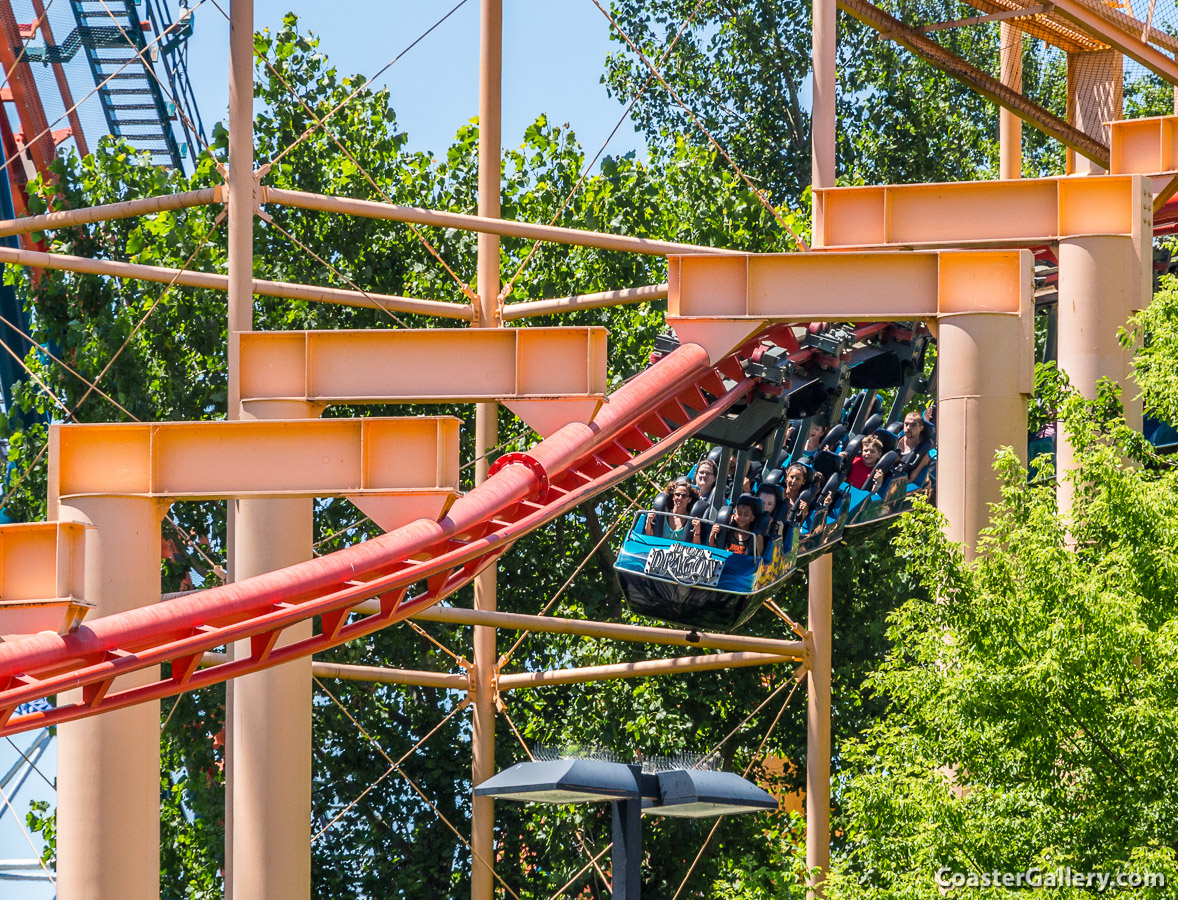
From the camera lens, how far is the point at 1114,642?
1049cm

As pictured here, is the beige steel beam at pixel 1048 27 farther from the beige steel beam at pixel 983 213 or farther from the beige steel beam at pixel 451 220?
the beige steel beam at pixel 983 213

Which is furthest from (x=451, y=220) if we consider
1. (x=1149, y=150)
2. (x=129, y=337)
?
(x=1149, y=150)

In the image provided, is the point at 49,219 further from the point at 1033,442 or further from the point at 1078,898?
the point at 1078,898

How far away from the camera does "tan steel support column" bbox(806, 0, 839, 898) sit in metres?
19.7

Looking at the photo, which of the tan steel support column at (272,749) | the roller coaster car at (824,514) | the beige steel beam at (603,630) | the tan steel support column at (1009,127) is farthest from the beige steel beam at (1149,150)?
the tan steel support column at (1009,127)

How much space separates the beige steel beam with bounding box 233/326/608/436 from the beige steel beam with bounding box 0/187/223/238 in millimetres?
4441

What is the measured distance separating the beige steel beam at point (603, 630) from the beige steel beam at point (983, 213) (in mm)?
5004

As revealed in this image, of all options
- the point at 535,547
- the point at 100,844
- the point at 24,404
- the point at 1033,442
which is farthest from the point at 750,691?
the point at 100,844

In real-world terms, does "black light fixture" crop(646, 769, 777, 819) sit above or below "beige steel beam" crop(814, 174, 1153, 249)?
below

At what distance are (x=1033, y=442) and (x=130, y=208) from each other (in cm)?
1006

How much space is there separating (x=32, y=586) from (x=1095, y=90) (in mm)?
14105

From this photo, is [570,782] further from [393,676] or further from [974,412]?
[393,676]

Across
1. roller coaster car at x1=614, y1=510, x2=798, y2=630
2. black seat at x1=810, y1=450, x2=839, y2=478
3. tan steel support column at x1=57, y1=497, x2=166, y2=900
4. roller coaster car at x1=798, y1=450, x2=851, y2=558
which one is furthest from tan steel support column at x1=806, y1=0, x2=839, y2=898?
tan steel support column at x1=57, y1=497, x2=166, y2=900

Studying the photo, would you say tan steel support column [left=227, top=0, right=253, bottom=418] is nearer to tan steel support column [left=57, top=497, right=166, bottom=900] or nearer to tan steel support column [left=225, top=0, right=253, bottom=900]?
tan steel support column [left=225, top=0, right=253, bottom=900]
